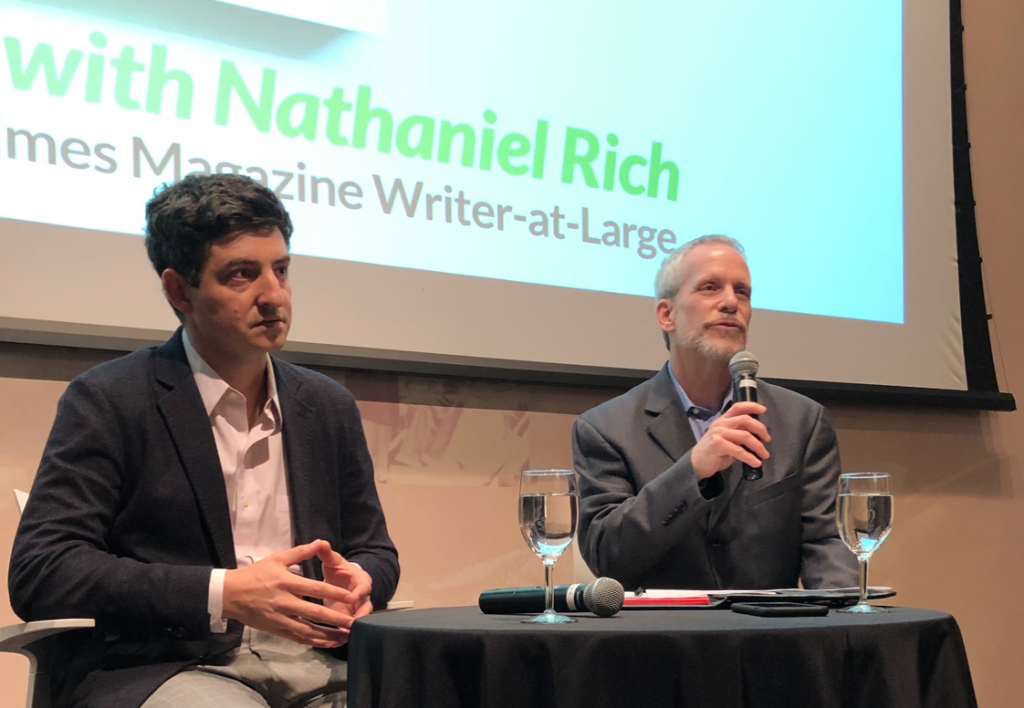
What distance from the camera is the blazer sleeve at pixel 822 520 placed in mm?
2135

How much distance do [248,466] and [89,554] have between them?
1.09ft

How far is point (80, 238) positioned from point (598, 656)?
209cm

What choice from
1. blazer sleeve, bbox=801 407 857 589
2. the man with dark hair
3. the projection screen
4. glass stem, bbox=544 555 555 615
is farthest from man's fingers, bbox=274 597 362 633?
the projection screen

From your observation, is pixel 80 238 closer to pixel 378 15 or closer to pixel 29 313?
pixel 29 313

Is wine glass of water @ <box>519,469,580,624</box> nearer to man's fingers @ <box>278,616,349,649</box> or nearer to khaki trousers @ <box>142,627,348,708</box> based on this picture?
man's fingers @ <box>278,616,349,649</box>

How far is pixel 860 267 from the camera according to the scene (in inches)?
152

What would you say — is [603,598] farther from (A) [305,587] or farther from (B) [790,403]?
(B) [790,403]

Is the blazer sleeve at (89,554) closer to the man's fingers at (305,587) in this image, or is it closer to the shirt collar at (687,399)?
the man's fingers at (305,587)

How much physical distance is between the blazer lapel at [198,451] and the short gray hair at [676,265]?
4.11 feet

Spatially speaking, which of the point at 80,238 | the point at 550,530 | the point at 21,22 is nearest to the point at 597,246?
the point at 80,238

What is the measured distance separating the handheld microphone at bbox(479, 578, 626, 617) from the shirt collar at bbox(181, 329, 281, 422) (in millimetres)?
648

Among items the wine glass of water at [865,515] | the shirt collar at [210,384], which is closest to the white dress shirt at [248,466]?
the shirt collar at [210,384]

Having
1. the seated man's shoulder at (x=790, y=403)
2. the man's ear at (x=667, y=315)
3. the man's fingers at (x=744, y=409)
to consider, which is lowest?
the man's fingers at (x=744, y=409)

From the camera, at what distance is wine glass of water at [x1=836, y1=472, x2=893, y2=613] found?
1.53 m
